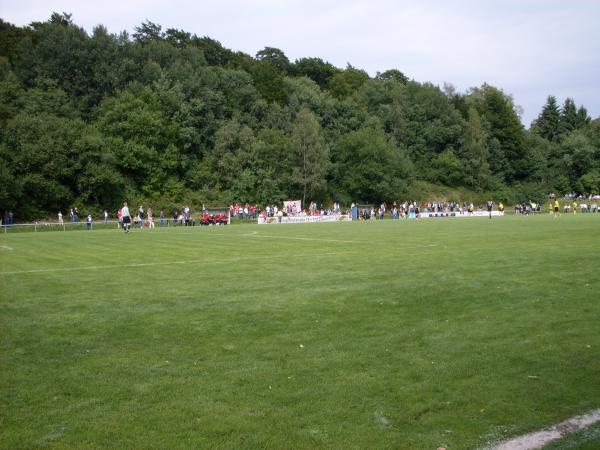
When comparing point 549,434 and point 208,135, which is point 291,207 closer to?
point 208,135

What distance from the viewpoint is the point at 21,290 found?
1266 centimetres

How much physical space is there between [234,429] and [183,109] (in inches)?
3137

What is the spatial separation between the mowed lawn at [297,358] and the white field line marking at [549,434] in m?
0.14

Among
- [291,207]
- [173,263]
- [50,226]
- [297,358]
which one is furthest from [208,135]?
[297,358]

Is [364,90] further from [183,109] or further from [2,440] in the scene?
[2,440]

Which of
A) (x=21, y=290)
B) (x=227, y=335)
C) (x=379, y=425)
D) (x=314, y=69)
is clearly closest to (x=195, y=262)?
(x=21, y=290)

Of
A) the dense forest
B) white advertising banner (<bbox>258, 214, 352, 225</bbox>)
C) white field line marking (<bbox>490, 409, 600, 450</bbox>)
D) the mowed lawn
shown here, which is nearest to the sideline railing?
the dense forest

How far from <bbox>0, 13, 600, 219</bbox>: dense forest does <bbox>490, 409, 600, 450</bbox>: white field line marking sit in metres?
57.0

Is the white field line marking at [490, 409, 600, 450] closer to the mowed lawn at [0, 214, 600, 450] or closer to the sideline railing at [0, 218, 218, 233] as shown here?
the mowed lawn at [0, 214, 600, 450]

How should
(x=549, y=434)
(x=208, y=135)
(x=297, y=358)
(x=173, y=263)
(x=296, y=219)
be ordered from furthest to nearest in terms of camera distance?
(x=208, y=135), (x=296, y=219), (x=173, y=263), (x=297, y=358), (x=549, y=434)

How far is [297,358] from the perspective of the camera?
7.34 meters

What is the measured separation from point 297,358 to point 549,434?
3.09 meters

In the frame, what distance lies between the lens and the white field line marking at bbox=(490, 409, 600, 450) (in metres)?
4.98

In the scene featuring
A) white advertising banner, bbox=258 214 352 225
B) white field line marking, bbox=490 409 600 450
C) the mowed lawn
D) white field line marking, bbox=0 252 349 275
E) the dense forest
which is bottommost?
white field line marking, bbox=490 409 600 450
